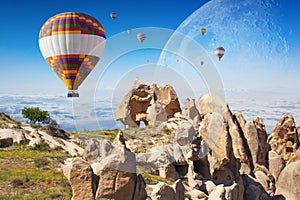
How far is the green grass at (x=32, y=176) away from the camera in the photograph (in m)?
11.4

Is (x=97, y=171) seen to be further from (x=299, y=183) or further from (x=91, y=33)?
(x=299, y=183)

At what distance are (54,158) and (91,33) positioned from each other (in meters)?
6.96

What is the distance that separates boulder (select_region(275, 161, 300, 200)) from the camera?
1947cm

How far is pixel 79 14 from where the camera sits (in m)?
19.5

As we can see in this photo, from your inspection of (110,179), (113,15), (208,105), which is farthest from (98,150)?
(113,15)

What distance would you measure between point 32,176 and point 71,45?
8.16 meters

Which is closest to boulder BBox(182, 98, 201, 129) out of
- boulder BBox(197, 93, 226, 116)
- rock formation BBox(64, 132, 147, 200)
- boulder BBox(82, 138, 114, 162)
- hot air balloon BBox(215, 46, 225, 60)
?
boulder BBox(197, 93, 226, 116)

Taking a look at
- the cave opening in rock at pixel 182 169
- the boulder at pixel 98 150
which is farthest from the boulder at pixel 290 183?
the boulder at pixel 98 150

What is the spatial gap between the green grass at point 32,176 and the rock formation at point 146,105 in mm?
11553

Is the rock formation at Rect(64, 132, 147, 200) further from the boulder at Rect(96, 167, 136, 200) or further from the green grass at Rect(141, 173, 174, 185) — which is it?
the green grass at Rect(141, 173, 174, 185)

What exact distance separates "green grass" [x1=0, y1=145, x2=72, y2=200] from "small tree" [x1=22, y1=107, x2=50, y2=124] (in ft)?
47.8

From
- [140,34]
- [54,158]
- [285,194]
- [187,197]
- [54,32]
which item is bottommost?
[285,194]

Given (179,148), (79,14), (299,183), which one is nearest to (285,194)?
(299,183)

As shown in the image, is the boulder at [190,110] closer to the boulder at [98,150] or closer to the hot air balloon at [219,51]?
the hot air balloon at [219,51]
